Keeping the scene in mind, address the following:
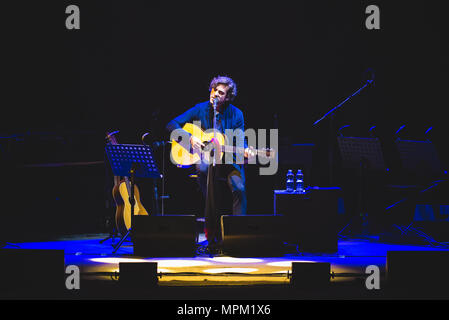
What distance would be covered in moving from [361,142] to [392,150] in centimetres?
122

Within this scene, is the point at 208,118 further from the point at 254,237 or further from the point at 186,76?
the point at 186,76

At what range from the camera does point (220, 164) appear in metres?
5.79

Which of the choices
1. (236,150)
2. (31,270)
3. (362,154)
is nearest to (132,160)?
(236,150)

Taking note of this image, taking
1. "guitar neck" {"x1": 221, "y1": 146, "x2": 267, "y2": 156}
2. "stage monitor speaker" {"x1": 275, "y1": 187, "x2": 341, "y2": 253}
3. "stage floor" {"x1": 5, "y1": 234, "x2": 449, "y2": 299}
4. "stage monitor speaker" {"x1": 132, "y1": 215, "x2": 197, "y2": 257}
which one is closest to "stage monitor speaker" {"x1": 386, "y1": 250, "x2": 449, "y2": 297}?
"stage floor" {"x1": 5, "y1": 234, "x2": 449, "y2": 299}

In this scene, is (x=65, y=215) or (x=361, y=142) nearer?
(x=361, y=142)

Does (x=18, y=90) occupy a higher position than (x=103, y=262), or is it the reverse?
(x=18, y=90)

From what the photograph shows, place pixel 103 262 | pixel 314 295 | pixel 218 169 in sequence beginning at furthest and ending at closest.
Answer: pixel 218 169 < pixel 103 262 < pixel 314 295

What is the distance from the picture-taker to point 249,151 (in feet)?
19.2

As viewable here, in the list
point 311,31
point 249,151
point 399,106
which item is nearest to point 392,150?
point 399,106

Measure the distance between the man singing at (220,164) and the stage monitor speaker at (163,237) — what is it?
34cm

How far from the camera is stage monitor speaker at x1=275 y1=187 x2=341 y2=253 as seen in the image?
5.74 m

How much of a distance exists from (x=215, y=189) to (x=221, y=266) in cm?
89

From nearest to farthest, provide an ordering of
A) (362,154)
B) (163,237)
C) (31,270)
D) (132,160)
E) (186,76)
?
(31,270)
(163,237)
(132,160)
(362,154)
(186,76)
